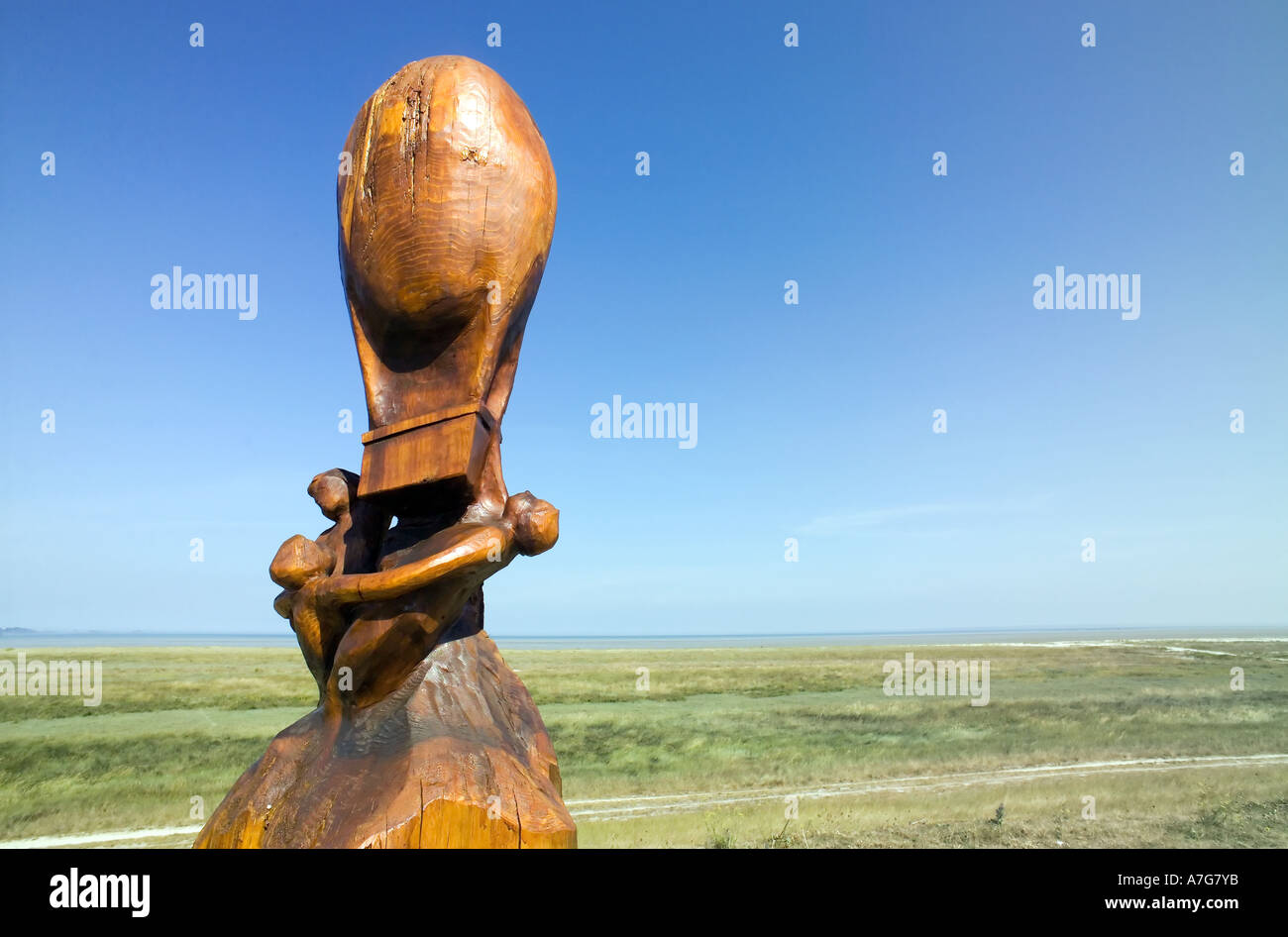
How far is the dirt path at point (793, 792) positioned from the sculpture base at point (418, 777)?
26.2 feet

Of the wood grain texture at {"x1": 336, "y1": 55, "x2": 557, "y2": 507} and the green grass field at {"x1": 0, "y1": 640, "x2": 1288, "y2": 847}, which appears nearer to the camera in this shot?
the wood grain texture at {"x1": 336, "y1": 55, "x2": 557, "y2": 507}

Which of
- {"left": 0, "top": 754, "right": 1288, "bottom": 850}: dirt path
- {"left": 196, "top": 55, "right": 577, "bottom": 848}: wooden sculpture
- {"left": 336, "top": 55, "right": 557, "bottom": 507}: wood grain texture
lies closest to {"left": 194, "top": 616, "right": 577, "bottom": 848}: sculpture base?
{"left": 196, "top": 55, "right": 577, "bottom": 848}: wooden sculpture

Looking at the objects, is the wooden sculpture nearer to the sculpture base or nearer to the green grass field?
the sculpture base

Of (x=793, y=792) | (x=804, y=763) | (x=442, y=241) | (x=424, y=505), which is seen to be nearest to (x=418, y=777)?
(x=424, y=505)

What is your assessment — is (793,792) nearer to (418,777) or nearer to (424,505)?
(424,505)

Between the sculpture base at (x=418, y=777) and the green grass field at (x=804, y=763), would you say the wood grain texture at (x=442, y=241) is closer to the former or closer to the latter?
the sculpture base at (x=418, y=777)

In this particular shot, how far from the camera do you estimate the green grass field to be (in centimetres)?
1109

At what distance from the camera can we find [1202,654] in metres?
43.7

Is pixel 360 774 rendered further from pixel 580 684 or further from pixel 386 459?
pixel 580 684

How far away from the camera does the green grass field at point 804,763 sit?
11.1 metres

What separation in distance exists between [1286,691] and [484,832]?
3126cm
